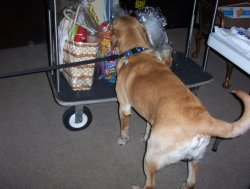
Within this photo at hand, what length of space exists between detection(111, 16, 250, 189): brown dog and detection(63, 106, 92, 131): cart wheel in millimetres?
343

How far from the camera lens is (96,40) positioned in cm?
169

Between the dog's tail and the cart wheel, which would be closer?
the dog's tail

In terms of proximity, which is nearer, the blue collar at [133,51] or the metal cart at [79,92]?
the blue collar at [133,51]

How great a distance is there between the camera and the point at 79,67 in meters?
1.69

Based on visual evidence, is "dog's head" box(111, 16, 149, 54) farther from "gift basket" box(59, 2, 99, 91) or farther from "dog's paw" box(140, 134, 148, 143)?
"dog's paw" box(140, 134, 148, 143)

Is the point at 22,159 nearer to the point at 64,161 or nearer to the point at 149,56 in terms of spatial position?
the point at 64,161

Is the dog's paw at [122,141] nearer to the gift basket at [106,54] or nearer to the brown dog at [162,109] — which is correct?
the brown dog at [162,109]

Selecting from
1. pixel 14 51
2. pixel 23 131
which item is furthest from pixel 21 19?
pixel 23 131

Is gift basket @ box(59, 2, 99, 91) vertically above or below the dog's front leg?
above

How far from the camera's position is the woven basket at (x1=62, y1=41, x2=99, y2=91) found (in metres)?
1.63

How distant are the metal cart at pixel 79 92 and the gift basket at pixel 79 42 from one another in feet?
0.19

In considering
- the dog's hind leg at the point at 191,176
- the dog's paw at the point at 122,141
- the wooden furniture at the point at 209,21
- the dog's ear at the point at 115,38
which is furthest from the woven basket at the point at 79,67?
the wooden furniture at the point at 209,21

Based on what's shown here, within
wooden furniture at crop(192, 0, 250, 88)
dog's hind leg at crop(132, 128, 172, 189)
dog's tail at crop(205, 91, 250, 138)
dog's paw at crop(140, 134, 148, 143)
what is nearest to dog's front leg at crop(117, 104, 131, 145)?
dog's paw at crop(140, 134, 148, 143)

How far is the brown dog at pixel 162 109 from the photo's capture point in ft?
3.74
